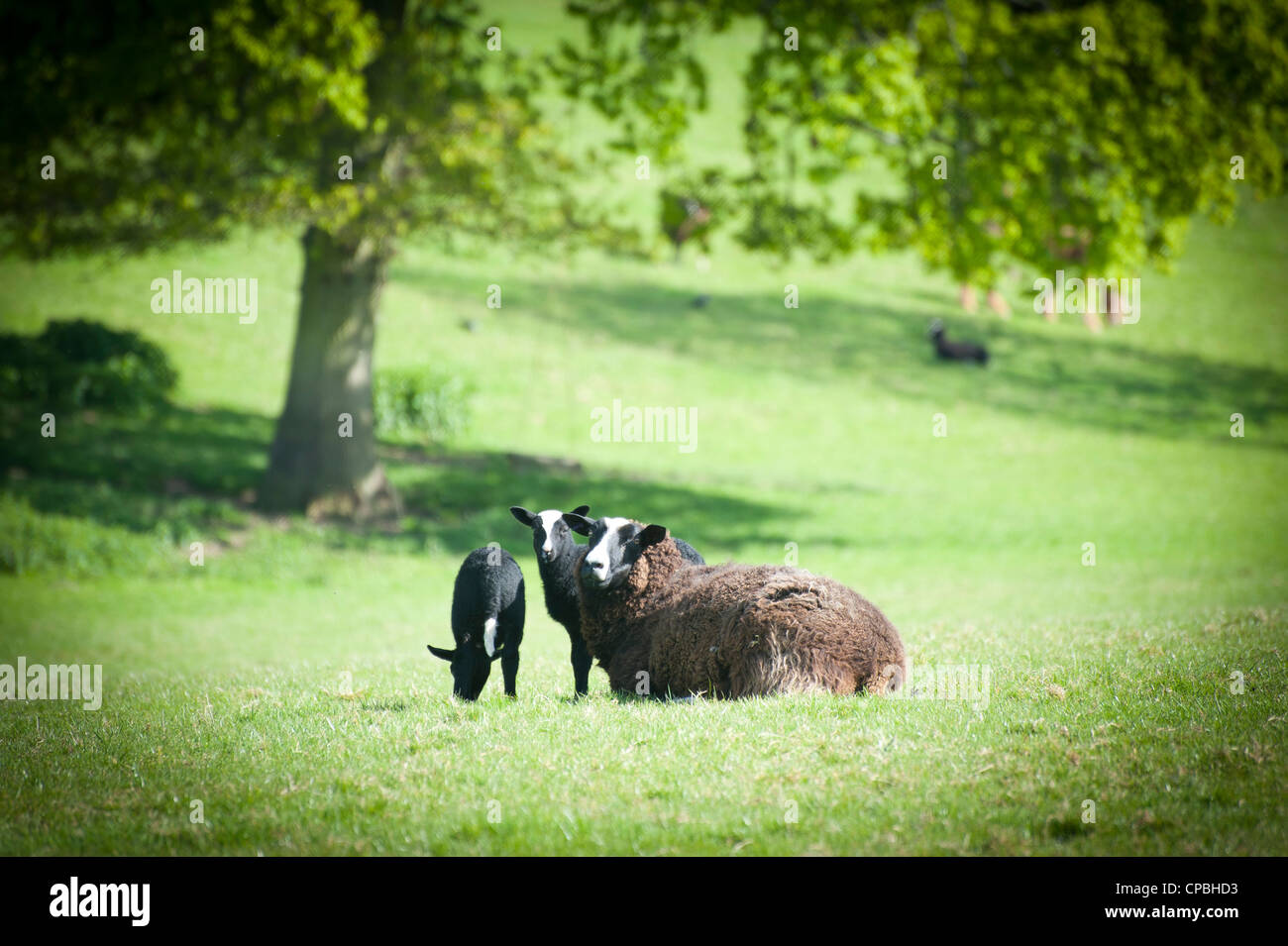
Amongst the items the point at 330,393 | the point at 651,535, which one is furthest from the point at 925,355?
the point at 651,535

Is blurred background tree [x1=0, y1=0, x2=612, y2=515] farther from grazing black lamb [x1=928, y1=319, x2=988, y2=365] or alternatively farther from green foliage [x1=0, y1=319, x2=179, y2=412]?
grazing black lamb [x1=928, y1=319, x2=988, y2=365]

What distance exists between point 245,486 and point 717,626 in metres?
16.1

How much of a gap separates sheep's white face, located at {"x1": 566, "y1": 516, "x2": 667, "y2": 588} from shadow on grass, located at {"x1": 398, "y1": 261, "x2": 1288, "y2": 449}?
94.9 ft

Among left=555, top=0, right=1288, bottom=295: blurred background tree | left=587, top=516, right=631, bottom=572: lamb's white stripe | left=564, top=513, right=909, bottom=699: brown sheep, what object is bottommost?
left=564, top=513, right=909, bottom=699: brown sheep

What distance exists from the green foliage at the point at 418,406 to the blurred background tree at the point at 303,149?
6150mm

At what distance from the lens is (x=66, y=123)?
16.6 metres

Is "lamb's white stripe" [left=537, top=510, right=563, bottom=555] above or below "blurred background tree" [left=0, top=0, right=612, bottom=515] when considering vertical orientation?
below

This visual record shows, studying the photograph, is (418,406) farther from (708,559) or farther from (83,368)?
(708,559)

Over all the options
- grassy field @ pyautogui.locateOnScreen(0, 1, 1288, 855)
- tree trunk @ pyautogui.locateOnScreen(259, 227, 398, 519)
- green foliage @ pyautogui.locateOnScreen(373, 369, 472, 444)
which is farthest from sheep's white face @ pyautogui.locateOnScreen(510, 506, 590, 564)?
green foliage @ pyautogui.locateOnScreen(373, 369, 472, 444)

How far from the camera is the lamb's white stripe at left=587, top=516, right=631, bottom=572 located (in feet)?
26.9

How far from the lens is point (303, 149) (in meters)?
17.5

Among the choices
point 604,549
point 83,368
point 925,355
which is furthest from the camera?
point 925,355

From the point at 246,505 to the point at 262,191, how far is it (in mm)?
6314

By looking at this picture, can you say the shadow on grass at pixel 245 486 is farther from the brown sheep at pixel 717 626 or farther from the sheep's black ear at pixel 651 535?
the sheep's black ear at pixel 651 535
